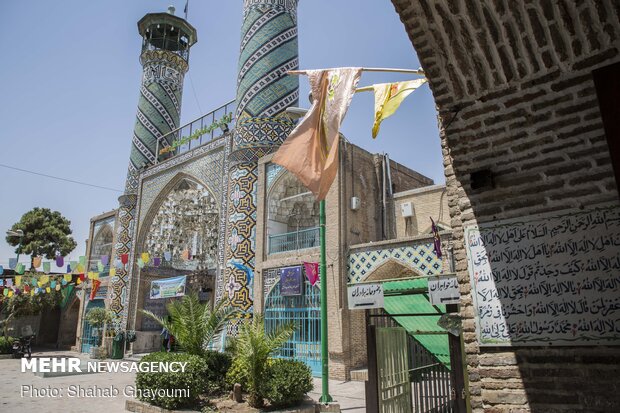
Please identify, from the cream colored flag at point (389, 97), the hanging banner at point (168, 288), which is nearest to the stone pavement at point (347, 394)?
the cream colored flag at point (389, 97)

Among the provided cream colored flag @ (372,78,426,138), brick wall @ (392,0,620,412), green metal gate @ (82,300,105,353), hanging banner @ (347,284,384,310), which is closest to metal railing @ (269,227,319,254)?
hanging banner @ (347,284,384,310)

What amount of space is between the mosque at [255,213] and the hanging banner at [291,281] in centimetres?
7

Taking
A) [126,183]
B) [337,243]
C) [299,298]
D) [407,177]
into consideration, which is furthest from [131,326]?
[407,177]

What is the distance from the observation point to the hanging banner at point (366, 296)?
7996 millimetres

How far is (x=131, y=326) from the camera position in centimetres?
1845

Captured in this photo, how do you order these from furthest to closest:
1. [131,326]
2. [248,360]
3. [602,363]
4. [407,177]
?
[131,326] < [407,177] < [248,360] < [602,363]

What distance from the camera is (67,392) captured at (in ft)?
31.2

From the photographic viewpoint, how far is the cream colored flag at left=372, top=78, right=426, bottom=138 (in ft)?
17.4

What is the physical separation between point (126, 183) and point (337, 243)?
510 inches

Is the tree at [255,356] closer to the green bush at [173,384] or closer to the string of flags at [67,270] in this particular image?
the green bush at [173,384]

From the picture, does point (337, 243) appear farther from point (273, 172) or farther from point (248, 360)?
point (248, 360)

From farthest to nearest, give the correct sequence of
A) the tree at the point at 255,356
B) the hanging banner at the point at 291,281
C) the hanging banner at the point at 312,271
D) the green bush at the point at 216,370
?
the hanging banner at the point at 291,281 < the hanging banner at the point at 312,271 < the green bush at the point at 216,370 < the tree at the point at 255,356

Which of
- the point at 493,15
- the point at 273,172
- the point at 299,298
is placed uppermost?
the point at 273,172

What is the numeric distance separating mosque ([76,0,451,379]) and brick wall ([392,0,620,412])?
18.6 ft
